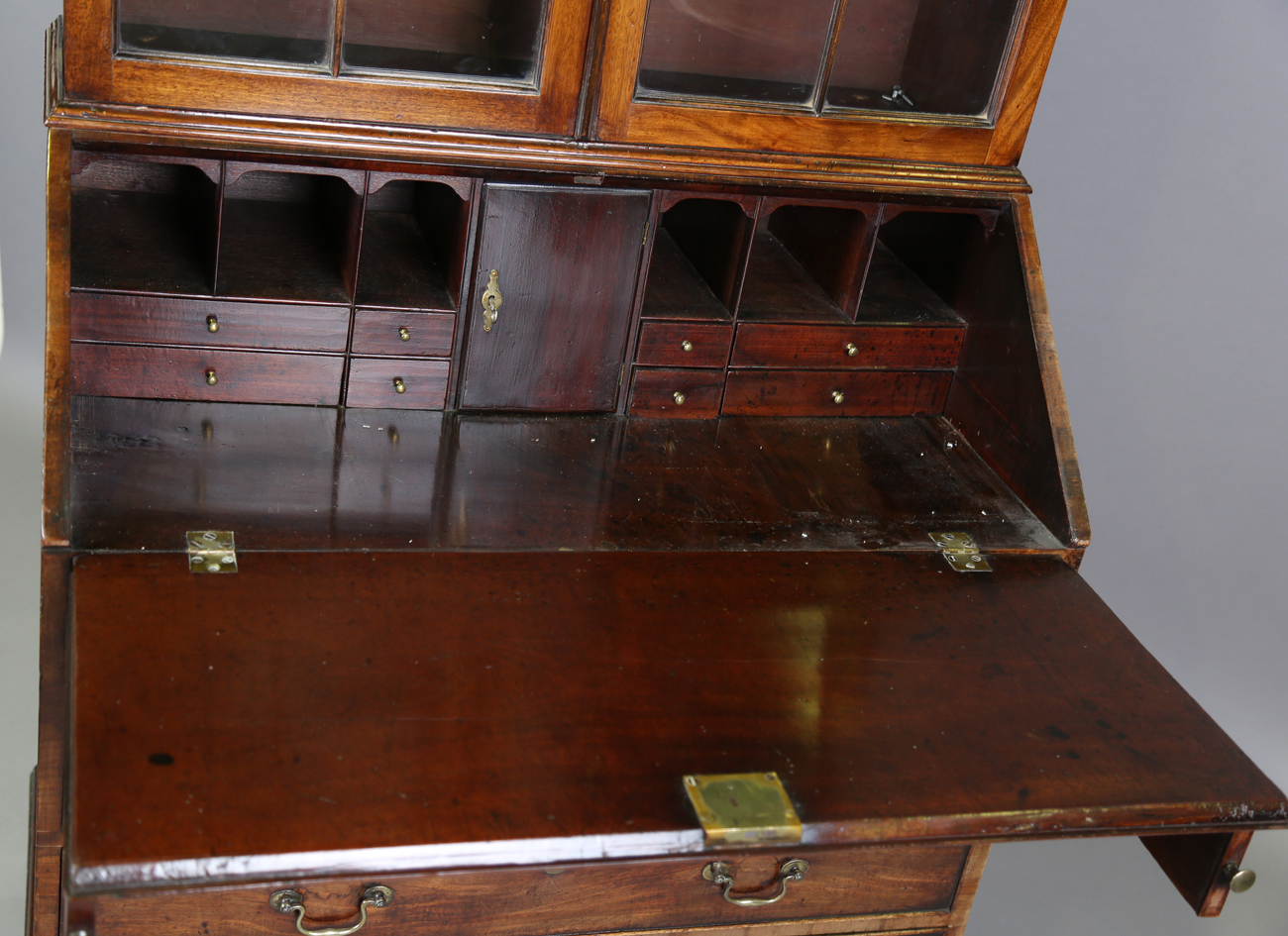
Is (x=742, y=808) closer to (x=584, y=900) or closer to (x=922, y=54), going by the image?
(x=584, y=900)

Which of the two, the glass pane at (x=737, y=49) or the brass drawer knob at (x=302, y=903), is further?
the glass pane at (x=737, y=49)

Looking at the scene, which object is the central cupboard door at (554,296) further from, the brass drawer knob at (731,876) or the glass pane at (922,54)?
the brass drawer knob at (731,876)

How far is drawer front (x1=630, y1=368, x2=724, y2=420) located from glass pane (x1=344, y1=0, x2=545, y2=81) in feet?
1.95

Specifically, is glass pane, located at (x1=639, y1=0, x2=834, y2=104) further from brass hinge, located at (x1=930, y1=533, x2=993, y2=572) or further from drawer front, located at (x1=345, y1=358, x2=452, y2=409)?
brass hinge, located at (x1=930, y1=533, x2=993, y2=572)

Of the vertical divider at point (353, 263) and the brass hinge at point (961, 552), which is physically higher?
the vertical divider at point (353, 263)

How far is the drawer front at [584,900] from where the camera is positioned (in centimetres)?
179

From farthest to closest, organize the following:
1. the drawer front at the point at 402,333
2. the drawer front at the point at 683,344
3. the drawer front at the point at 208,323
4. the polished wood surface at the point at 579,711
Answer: the drawer front at the point at 683,344
the drawer front at the point at 402,333
the drawer front at the point at 208,323
the polished wood surface at the point at 579,711

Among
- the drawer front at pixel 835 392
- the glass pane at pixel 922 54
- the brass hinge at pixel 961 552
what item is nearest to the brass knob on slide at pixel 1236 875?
the brass hinge at pixel 961 552

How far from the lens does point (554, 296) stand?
2.31m

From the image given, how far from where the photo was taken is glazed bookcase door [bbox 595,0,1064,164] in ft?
6.97

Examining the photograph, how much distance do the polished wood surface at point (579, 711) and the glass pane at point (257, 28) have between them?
27.9 inches

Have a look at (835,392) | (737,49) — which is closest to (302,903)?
(835,392)

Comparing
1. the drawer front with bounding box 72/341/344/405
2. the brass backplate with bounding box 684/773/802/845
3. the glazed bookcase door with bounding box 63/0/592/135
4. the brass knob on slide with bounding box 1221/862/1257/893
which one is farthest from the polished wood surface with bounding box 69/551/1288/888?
the glazed bookcase door with bounding box 63/0/592/135

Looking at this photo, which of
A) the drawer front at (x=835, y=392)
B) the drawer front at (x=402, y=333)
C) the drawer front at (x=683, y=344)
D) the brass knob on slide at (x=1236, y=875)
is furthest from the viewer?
the drawer front at (x=835, y=392)
